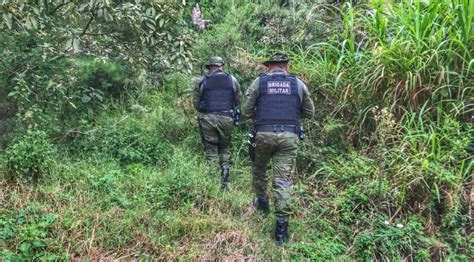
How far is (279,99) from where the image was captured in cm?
475

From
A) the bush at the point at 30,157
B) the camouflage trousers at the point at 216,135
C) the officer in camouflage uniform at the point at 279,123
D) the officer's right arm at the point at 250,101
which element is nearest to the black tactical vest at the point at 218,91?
the camouflage trousers at the point at 216,135

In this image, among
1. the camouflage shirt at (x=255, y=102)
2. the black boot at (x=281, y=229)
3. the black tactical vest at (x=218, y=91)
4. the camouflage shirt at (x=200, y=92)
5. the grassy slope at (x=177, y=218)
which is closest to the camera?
the grassy slope at (x=177, y=218)

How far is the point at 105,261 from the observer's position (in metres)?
4.02

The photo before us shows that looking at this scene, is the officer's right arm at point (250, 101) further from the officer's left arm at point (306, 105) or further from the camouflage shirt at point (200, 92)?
the camouflage shirt at point (200, 92)

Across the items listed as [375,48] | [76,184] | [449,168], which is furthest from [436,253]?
[76,184]

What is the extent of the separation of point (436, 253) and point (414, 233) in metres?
0.26

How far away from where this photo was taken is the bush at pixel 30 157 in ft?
15.4

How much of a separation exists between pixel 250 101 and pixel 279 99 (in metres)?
0.36

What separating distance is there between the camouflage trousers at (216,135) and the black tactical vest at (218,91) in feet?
0.41

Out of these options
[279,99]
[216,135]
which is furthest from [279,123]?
[216,135]

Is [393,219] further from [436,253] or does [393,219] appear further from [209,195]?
[209,195]

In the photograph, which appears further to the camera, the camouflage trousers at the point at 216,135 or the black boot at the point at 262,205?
the camouflage trousers at the point at 216,135

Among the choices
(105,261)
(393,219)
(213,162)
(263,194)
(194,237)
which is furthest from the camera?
(213,162)

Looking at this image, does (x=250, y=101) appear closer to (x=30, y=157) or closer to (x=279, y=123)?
(x=279, y=123)
